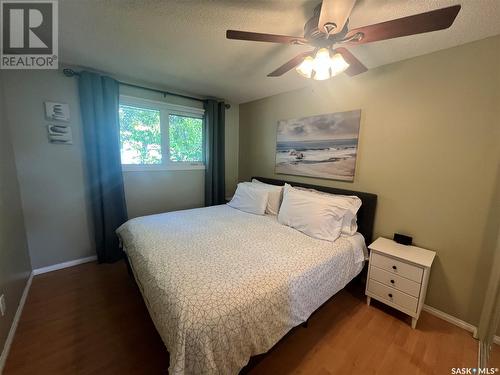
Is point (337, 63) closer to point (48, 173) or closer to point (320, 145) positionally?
point (320, 145)

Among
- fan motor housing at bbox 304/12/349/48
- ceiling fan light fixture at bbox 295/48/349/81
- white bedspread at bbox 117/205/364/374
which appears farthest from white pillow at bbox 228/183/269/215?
fan motor housing at bbox 304/12/349/48

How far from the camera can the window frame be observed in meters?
2.69

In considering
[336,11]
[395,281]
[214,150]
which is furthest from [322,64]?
[214,150]

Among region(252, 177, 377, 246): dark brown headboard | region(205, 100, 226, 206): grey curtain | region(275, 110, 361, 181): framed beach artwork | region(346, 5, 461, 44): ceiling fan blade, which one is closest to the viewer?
region(346, 5, 461, 44): ceiling fan blade

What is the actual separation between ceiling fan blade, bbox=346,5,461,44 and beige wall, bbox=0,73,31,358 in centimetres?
276

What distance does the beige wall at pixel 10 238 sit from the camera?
4.91ft

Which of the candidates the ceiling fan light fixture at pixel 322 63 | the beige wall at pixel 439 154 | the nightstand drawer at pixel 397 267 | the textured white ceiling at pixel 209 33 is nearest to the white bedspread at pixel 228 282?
the nightstand drawer at pixel 397 267

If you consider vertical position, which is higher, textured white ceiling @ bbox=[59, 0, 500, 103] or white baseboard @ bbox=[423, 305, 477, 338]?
textured white ceiling @ bbox=[59, 0, 500, 103]

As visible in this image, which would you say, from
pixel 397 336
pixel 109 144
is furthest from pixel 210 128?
pixel 397 336

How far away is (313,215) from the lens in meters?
1.96

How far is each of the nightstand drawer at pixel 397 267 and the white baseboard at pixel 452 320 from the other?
1.83 feet

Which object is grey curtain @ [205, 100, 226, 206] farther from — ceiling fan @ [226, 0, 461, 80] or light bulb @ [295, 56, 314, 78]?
light bulb @ [295, 56, 314, 78]

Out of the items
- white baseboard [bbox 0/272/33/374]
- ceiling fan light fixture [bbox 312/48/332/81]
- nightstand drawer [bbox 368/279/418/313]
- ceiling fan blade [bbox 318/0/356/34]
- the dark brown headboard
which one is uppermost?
ceiling fan blade [bbox 318/0/356/34]

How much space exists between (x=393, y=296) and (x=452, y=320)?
55 centimetres
